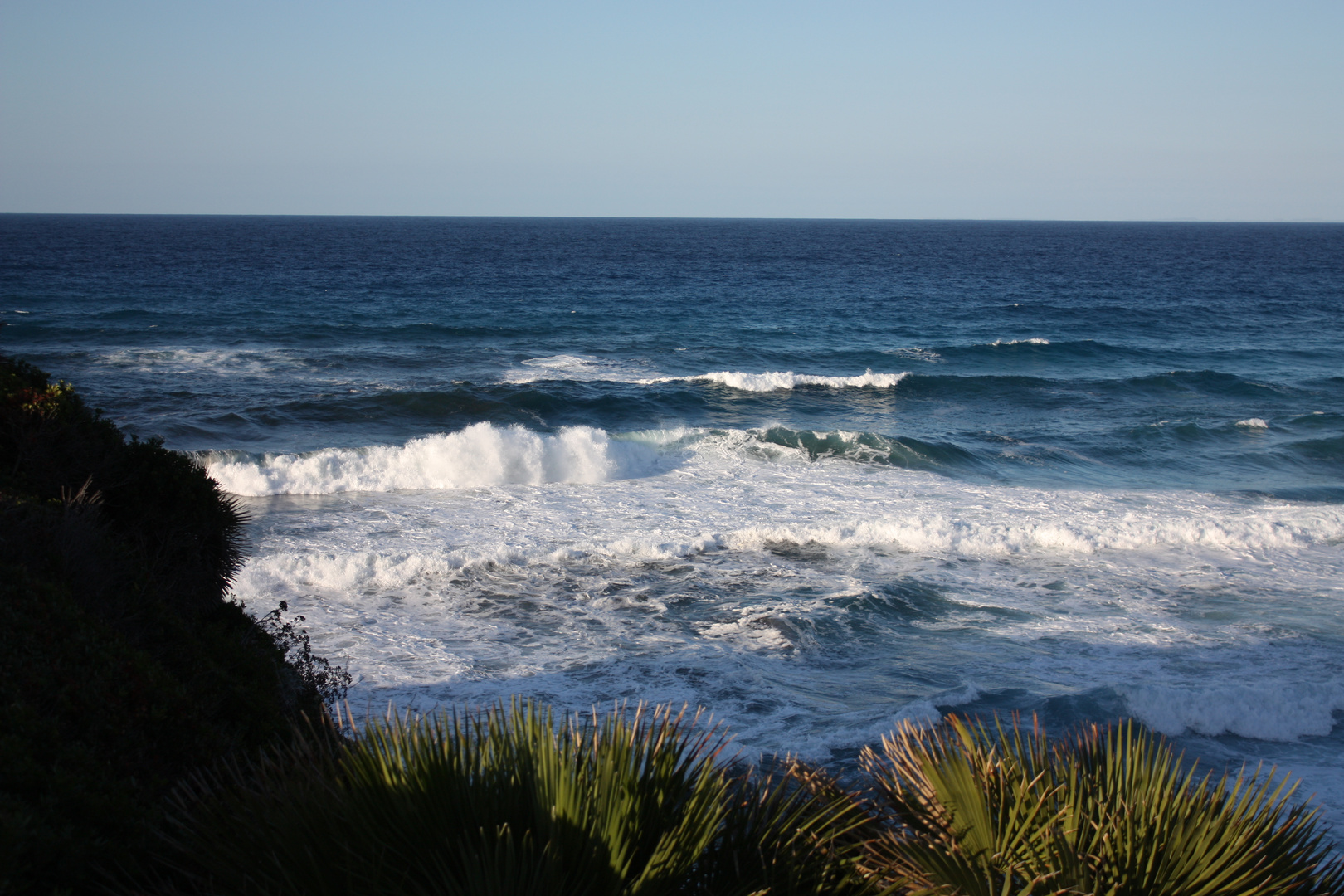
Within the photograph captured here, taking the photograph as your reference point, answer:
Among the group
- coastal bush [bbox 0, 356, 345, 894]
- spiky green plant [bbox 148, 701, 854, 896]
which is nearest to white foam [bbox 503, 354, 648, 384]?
coastal bush [bbox 0, 356, 345, 894]

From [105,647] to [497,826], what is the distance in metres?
2.58

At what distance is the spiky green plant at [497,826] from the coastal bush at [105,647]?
43 cm

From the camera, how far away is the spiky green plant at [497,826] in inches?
105

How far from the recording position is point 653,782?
3.01 metres

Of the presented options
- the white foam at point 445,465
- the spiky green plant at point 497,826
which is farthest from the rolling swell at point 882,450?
the spiky green plant at point 497,826

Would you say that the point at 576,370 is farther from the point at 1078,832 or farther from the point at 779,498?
the point at 1078,832

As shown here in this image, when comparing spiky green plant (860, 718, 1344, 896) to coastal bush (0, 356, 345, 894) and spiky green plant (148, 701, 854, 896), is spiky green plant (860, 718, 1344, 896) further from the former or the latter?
coastal bush (0, 356, 345, 894)

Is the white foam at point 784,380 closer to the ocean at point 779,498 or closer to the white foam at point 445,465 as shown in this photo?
the ocean at point 779,498

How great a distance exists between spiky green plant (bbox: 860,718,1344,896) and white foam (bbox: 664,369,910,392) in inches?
832

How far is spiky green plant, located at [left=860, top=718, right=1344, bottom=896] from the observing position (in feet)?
9.75

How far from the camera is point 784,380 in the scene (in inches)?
992

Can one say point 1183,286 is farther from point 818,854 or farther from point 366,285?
point 818,854

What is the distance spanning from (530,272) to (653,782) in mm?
54162

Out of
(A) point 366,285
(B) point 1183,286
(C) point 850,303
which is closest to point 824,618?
(C) point 850,303
